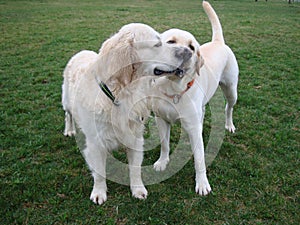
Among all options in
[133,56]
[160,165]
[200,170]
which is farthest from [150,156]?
[133,56]

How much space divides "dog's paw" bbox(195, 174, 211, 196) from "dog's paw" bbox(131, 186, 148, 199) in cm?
50

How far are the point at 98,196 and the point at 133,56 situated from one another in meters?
1.31

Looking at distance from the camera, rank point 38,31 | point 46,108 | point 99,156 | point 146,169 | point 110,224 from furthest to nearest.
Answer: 1. point 38,31
2. point 46,108
3. point 146,169
4. point 99,156
5. point 110,224

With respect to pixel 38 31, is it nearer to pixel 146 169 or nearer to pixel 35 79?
pixel 35 79

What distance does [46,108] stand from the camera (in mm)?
4297

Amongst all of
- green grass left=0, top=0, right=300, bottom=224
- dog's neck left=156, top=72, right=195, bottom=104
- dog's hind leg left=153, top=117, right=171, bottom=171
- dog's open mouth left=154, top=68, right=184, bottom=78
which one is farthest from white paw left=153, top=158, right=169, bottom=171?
dog's open mouth left=154, top=68, right=184, bottom=78

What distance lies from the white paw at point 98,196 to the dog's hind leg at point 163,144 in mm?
704

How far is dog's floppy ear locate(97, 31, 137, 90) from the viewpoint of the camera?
214 cm

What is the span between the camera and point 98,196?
8.63 feet

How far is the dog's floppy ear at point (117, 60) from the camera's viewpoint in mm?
2137

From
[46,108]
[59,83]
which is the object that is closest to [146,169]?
[46,108]

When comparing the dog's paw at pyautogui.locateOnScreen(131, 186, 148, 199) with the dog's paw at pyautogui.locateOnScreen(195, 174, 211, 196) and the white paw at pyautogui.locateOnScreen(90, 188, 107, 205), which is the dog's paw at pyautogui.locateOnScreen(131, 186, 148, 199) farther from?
the dog's paw at pyautogui.locateOnScreen(195, 174, 211, 196)

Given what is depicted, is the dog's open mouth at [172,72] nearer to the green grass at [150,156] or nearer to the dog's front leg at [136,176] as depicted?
the dog's front leg at [136,176]

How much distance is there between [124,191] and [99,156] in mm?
489
